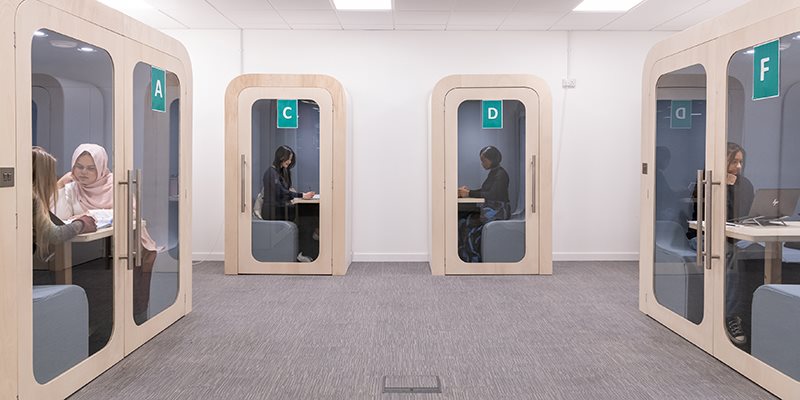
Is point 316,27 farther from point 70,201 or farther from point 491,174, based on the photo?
point 70,201

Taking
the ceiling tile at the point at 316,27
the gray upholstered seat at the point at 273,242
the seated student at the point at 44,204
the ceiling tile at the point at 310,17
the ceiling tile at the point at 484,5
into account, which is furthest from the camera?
the ceiling tile at the point at 316,27

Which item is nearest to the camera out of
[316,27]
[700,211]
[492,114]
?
[700,211]

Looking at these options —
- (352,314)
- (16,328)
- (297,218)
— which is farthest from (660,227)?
(16,328)

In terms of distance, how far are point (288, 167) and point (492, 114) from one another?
2.06 m

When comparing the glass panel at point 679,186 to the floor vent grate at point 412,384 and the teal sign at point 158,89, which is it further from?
the teal sign at point 158,89

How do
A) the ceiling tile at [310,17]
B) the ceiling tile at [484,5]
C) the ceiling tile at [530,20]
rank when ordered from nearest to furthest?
the ceiling tile at [484,5] < the ceiling tile at [310,17] < the ceiling tile at [530,20]

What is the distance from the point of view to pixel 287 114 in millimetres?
6180

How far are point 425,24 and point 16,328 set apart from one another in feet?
17.5

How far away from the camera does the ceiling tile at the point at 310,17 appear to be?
6473 mm

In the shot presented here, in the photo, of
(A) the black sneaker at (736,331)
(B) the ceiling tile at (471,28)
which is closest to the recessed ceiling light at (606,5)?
(B) the ceiling tile at (471,28)

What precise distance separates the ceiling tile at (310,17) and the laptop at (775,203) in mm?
4484

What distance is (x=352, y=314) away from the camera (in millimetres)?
4672

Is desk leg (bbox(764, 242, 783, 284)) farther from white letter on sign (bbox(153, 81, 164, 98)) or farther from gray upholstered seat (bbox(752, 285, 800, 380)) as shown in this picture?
white letter on sign (bbox(153, 81, 164, 98))

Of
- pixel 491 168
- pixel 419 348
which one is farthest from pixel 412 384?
pixel 491 168
